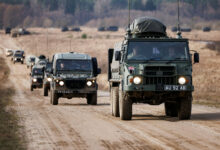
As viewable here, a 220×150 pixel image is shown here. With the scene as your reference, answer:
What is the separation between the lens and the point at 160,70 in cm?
1494

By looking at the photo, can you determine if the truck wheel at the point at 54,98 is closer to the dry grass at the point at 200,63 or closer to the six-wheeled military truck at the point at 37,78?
the dry grass at the point at 200,63

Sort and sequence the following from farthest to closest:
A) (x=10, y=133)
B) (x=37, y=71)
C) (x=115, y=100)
A: (x=37, y=71), (x=115, y=100), (x=10, y=133)

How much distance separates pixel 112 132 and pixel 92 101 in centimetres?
1135

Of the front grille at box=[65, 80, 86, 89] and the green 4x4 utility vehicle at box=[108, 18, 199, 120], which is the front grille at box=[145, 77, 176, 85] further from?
the front grille at box=[65, 80, 86, 89]

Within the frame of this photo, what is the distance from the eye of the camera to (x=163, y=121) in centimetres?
1531

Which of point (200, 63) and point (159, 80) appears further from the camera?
point (200, 63)

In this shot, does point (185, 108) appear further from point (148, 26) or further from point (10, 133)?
point (10, 133)

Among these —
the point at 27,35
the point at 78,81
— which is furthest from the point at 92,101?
the point at 27,35

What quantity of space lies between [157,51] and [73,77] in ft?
27.7

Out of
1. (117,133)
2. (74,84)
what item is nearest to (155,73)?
(117,133)

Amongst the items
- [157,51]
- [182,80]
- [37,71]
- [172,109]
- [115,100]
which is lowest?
Result: [172,109]

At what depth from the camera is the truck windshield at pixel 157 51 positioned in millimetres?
15312

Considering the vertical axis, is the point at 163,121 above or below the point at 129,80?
below

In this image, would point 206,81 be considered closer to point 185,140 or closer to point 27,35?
point 185,140
